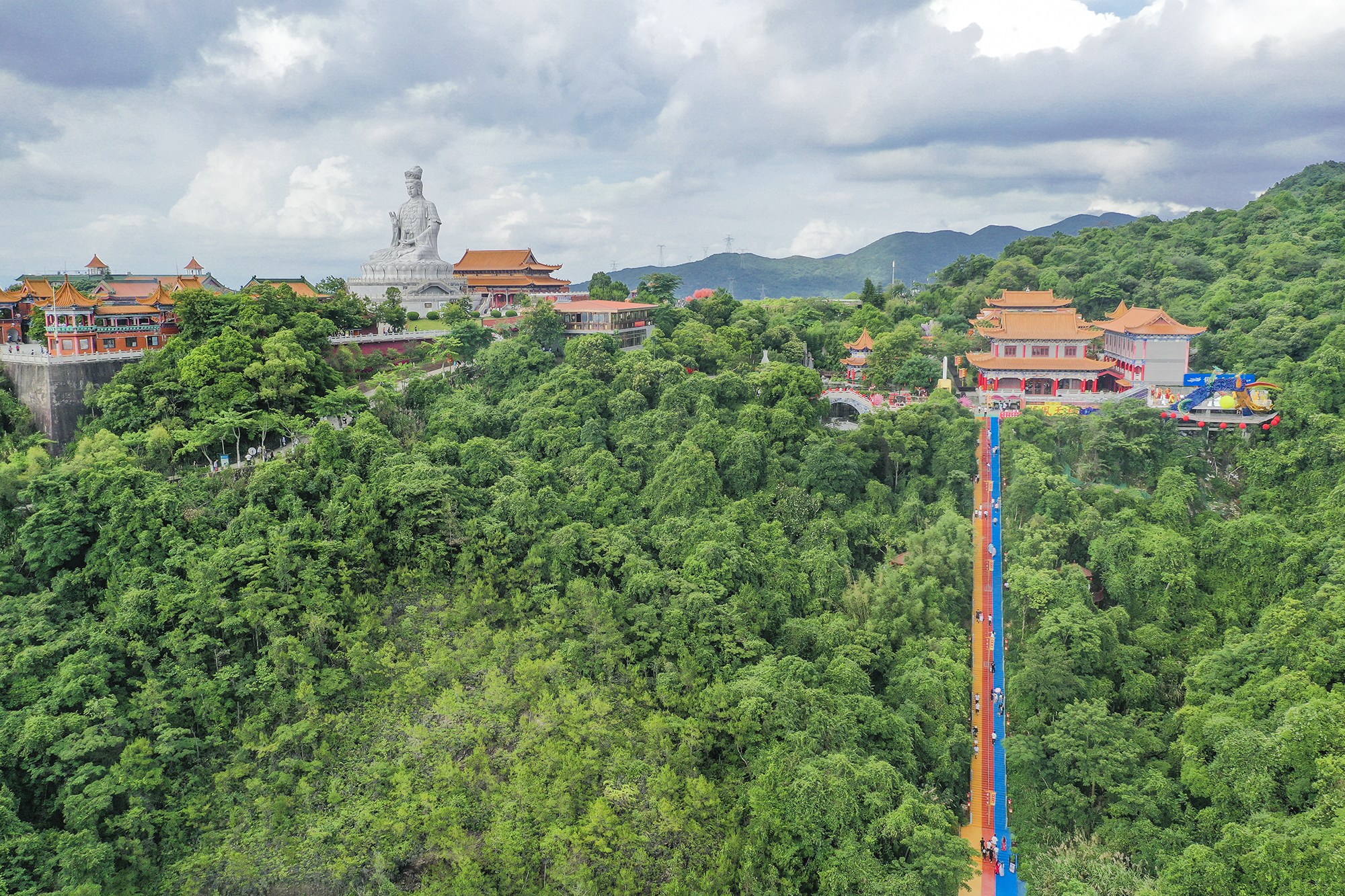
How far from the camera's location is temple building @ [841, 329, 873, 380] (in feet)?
133

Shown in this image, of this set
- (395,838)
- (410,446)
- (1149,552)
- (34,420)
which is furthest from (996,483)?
(34,420)

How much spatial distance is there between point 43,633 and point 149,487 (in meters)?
4.42

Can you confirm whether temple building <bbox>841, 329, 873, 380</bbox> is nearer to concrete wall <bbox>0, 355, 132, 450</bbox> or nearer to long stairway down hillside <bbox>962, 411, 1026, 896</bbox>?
long stairway down hillside <bbox>962, 411, 1026, 896</bbox>

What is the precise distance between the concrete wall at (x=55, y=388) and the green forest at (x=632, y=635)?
637 millimetres

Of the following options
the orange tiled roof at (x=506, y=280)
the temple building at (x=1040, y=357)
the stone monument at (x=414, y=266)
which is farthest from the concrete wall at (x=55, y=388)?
the temple building at (x=1040, y=357)

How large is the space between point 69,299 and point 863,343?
107 ft

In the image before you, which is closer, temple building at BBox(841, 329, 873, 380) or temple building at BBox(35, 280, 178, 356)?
temple building at BBox(35, 280, 178, 356)

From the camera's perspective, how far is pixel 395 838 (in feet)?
56.0

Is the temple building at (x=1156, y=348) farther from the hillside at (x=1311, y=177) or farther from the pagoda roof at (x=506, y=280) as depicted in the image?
the hillside at (x=1311, y=177)

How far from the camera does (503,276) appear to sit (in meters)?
45.9

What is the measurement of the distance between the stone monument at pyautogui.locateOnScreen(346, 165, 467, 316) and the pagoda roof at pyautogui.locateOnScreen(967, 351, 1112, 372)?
2538 cm

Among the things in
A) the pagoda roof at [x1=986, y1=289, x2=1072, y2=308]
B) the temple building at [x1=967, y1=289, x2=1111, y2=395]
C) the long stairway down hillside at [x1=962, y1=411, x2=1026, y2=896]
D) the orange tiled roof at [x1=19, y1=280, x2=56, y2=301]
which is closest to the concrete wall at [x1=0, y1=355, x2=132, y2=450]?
the orange tiled roof at [x1=19, y1=280, x2=56, y2=301]

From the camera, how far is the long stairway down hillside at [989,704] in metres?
19.2

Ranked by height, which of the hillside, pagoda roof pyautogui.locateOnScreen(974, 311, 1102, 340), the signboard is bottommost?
the signboard
